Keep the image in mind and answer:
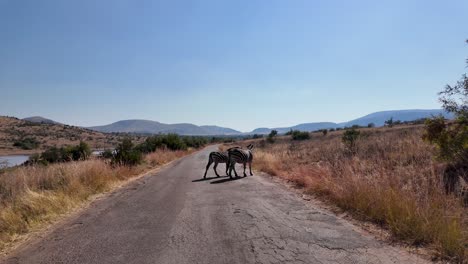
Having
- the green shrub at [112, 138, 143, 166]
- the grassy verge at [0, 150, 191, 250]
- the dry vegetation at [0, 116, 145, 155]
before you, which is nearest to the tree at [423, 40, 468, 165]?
the grassy verge at [0, 150, 191, 250]

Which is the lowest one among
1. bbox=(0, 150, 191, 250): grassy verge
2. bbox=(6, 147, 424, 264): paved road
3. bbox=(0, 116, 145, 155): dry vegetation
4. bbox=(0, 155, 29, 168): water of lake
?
bbox=(6, 147, 424, 264): paved road

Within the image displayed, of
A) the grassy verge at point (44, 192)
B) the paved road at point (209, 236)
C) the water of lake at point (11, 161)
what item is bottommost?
the paved road at point (209, 236)

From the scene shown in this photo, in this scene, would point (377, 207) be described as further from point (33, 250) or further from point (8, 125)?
point (8, 125)

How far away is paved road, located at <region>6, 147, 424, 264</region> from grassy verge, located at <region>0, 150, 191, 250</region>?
32.2 inches

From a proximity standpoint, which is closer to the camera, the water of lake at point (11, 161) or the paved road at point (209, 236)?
the paved road at point (209, 236)

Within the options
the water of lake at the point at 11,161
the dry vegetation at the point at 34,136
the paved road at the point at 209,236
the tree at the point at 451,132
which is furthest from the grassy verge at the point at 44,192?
the dry vegetation at the point at 34,136

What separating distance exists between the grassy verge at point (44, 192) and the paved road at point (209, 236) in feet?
2.68

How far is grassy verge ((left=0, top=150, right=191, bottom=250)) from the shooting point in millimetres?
9055

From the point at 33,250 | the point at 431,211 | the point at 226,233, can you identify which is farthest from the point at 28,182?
the point at 431,211

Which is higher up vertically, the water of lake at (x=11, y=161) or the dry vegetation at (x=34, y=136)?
the dry vegetation at (x=34, y=136)

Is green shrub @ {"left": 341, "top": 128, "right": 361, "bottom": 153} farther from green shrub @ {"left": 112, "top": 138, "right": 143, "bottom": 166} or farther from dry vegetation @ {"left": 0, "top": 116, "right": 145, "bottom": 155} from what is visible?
dry vegetation @ {"left": 0, "top": 116, "right": 145, "bottom": 155}

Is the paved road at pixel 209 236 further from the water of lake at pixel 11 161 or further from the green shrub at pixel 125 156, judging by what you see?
the green shrub at pixel 125 156

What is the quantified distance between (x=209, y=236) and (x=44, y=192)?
7180 mm

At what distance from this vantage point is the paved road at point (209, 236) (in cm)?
611
